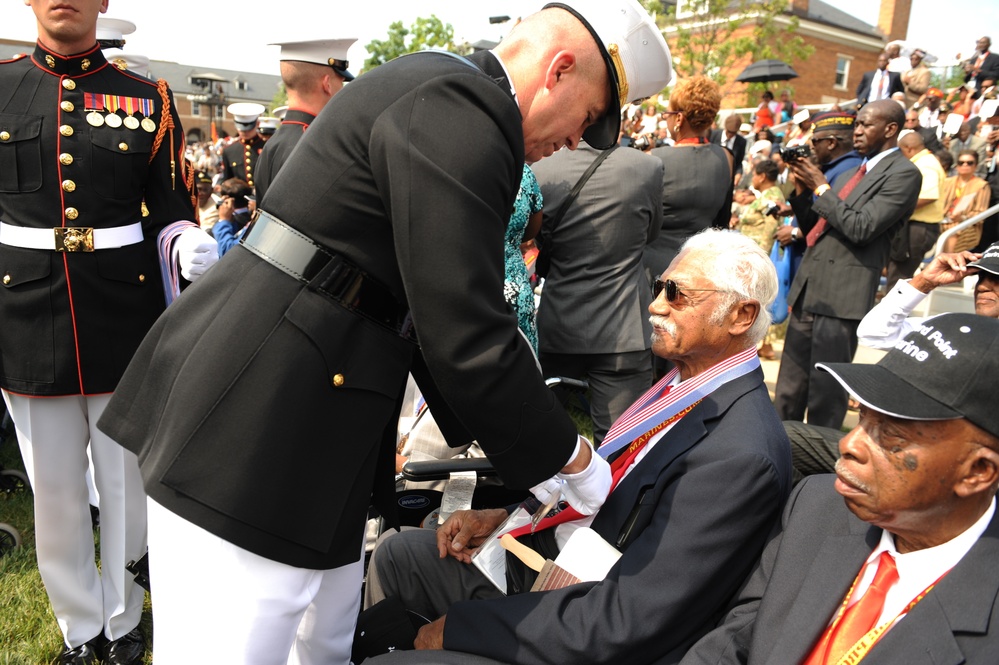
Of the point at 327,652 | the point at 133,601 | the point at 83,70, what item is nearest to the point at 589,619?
the point at 327,652

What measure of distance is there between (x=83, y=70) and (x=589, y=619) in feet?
7.95

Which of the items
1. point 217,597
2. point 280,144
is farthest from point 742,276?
point 280,144

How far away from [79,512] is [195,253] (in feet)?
3.44

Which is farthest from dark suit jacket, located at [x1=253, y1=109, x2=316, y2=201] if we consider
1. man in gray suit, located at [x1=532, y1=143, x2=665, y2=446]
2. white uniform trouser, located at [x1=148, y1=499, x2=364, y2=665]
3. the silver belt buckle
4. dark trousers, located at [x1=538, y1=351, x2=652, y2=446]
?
white uniform trouser, located at [x1=148, y1=499, x2=364, y2=665]

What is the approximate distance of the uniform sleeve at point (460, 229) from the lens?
1514 millimetres

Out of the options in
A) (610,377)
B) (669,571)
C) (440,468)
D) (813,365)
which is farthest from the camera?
(813,365)

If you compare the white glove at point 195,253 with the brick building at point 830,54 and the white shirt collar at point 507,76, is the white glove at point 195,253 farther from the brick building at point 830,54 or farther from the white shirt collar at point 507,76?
the brick building at point 830,54

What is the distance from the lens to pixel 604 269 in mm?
4207

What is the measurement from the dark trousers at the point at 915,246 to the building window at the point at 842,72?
34.4 meters

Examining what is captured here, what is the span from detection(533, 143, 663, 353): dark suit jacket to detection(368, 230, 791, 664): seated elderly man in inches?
60.4

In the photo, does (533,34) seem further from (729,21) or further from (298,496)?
(729,21)

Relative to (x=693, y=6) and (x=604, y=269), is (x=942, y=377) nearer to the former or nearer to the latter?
(x=604, y=269)

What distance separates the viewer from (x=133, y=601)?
292cm

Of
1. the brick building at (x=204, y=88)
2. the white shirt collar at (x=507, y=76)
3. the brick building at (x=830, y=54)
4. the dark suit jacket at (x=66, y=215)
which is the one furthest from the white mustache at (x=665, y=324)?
the brick building at (x=204, y=88)
